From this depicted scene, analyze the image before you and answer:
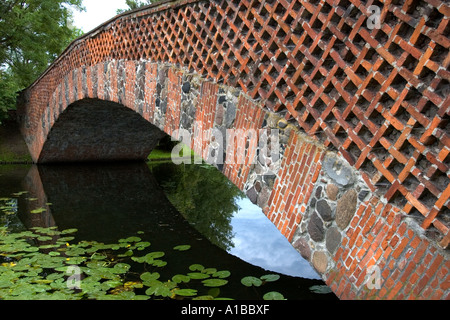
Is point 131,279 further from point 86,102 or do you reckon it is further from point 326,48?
point 86,102

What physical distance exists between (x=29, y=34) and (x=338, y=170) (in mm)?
17678

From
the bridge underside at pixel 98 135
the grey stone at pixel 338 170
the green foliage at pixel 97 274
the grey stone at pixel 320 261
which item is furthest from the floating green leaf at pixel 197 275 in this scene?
the bridge underside at pixel 98 135

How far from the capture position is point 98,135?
13.5 meters

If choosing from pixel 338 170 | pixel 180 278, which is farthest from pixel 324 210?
pixel 180 278

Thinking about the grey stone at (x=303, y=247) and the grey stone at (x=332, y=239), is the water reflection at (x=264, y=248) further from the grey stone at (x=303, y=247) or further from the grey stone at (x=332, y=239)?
the grey stone at (x=332, y=239)

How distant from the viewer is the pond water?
4648 mm

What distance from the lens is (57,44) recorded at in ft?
61.2

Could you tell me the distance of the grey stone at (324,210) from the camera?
10.7ft

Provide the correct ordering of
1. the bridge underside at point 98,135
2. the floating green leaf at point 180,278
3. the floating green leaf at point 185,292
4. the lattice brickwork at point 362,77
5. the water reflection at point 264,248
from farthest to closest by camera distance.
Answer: the bridge underside at point 98,135, the water reflection at point 264,248, the floating green leaf at point 180,278, the floating green leaf at point 185,292, the lattice brickwork at point 362,77

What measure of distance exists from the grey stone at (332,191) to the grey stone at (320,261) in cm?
46

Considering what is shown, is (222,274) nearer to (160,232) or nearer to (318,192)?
(318,192)

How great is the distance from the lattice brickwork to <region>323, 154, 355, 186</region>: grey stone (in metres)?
0.08

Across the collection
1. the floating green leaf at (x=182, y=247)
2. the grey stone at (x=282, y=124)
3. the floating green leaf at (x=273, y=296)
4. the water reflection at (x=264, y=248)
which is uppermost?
the grey stone at (x=282, y=124)

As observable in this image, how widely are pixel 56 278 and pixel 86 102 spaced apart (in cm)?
686
